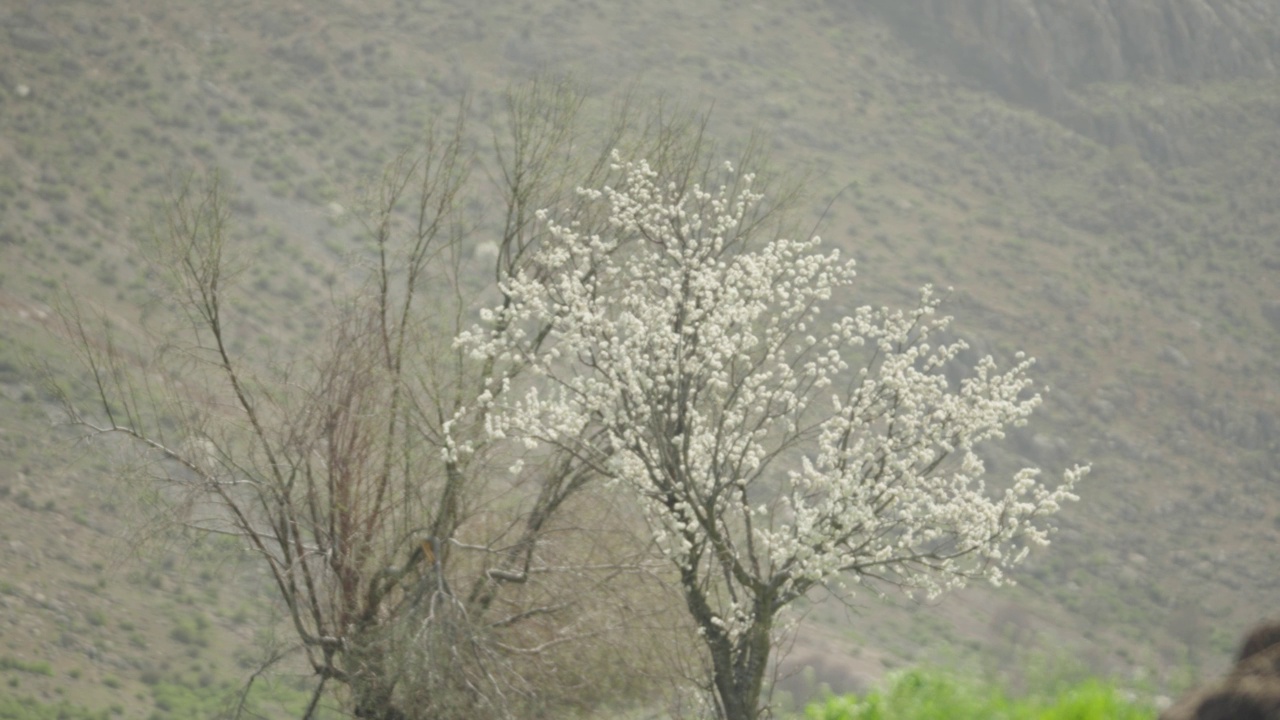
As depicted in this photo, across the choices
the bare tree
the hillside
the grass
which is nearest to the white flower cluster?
the bare tree

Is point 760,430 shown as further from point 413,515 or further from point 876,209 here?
point 876,209

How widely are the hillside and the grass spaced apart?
26595 millimetres

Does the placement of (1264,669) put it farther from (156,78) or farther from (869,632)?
(156,78)

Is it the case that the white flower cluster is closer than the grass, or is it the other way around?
the grass

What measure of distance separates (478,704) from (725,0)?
2539 inches

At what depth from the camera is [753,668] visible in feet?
38.1

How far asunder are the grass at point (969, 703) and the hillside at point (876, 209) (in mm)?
26595

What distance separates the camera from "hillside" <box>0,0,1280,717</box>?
36.3m

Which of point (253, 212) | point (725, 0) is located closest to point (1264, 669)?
point (253, 212)

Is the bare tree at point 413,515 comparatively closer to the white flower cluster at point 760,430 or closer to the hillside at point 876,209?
the white flower cluster at point 760,430

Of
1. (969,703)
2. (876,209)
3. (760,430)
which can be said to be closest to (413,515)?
(760,430)

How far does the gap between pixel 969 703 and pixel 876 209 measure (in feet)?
186

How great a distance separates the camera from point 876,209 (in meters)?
62.0

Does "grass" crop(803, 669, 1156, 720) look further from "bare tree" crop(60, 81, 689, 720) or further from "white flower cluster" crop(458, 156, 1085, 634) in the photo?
→ "bare tree" crop(60, 81, 689, 720)
